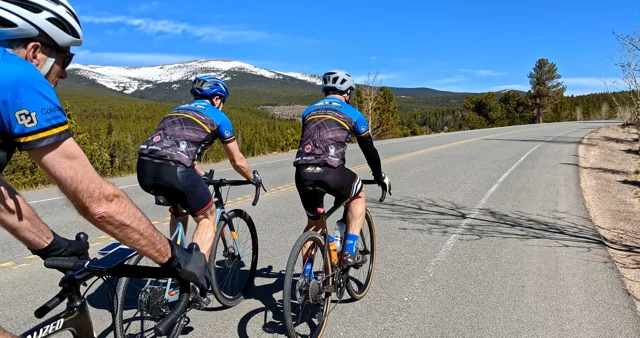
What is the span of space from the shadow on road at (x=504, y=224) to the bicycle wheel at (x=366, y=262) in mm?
2549

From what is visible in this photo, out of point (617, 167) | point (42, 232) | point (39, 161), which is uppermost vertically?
point (39, 161)

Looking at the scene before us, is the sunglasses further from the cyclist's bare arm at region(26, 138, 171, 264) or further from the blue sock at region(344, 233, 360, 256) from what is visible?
the blue sock at region(344, 233, 360, 256)

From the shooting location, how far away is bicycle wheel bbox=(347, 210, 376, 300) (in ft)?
15.5

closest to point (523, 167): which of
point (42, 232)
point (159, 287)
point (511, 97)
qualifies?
point (159, 287)

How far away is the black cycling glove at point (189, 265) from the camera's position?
1.92m

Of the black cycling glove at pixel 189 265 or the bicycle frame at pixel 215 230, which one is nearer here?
the black cycling glove at pixel 189 265

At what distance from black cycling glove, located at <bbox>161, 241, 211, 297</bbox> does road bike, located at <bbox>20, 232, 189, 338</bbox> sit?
0.05 metres

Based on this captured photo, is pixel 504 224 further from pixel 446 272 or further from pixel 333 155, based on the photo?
pixel 333 155

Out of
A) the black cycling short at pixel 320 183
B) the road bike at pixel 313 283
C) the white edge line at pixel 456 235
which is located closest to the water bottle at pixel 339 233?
the road bike at pixel 313 283

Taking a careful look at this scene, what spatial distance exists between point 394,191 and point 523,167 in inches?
283

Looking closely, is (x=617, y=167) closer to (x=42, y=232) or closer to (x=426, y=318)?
(x=426, y=318)

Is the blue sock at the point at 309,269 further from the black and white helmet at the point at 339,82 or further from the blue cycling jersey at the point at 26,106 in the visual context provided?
the blue cycling jersey at the point at 26,106

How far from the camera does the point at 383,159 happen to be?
18500mm

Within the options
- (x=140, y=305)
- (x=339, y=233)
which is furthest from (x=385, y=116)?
(x=140, y=305)
